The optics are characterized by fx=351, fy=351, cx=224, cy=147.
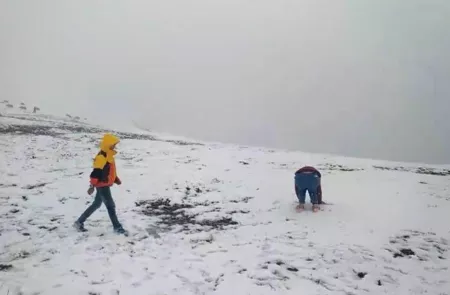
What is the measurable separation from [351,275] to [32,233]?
7869 mm

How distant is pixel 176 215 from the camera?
11258 mm

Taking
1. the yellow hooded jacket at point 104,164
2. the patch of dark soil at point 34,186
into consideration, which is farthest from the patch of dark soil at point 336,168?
the yellow hooded jacket at point 104,164

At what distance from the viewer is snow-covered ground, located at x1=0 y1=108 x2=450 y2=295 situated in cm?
679

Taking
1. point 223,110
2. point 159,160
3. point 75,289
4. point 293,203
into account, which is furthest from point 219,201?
point 223,110

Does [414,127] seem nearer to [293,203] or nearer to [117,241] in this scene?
[293,203]

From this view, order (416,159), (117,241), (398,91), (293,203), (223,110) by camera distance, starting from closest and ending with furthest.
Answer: (117,241) → (293,203) → (416,159) → (398,91) → (223,110)

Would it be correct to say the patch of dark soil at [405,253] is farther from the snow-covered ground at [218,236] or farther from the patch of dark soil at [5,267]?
the patch of dark soil at [5,267]

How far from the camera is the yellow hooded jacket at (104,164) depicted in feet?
28.9

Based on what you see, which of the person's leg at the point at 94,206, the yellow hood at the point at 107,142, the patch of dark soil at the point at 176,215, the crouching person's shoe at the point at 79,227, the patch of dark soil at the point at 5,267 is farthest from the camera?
the patch of dark soil at the point at 176,215

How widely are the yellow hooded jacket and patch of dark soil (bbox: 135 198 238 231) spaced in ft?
7.60

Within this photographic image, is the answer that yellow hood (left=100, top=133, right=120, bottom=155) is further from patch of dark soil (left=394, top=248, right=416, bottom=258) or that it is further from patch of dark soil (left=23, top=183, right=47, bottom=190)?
patch of dark soil (left=394, top=248, right=416, bottom=258)

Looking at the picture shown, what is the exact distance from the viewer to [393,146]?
8631cm

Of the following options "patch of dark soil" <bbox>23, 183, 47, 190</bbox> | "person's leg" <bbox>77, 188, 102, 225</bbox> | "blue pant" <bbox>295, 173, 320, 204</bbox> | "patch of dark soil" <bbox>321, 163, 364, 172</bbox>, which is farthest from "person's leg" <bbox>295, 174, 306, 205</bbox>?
"patch of dark soil" <bbox>321, 163, 364, 172</bbox>

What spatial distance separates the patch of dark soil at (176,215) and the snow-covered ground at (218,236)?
4 centimetres
